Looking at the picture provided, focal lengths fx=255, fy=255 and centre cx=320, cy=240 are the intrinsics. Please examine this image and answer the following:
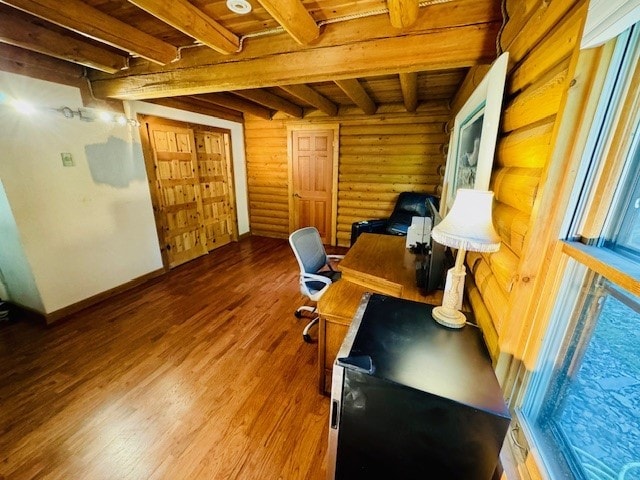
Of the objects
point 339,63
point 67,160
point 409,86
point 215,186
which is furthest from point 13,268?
point 409,86

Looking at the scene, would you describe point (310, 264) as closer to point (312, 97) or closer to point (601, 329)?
point (601, 329)

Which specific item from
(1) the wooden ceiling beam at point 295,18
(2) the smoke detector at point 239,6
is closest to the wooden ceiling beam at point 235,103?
(2) the smoke detector at point 239,6

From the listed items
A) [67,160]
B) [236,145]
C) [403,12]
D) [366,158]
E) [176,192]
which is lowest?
[176,192]

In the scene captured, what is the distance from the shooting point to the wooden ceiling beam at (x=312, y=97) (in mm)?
2988

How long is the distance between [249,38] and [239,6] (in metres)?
0.43

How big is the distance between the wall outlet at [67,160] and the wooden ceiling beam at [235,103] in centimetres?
160

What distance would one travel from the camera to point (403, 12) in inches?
55.3

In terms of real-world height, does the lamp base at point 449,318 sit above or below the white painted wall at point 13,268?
above

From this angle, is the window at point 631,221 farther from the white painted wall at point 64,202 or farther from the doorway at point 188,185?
the doorway at point 188,185

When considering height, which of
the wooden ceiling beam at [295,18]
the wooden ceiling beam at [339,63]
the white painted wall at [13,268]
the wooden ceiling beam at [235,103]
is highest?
the wooden ceiling beam at [235,103]

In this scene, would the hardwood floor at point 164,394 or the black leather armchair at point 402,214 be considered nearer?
the hardwood floor at point 164,394

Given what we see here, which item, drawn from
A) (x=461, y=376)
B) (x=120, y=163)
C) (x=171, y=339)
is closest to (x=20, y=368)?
(x=171, y=339)

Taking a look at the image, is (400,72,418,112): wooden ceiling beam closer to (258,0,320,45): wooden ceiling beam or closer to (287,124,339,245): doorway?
(258,0,320,45): wooden ceiling beam

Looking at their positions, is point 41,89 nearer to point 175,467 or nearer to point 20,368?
point 20,368
